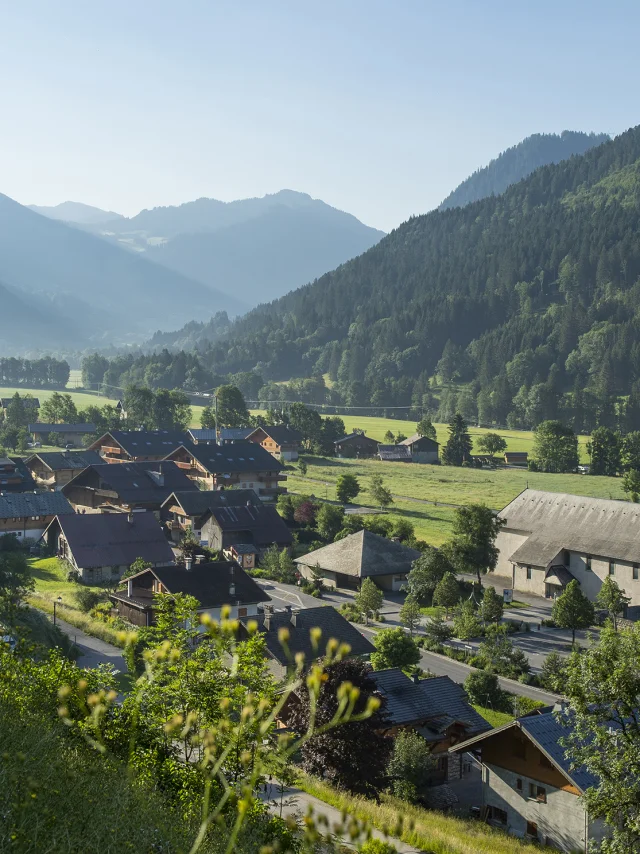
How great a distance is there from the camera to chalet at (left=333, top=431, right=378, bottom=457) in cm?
11831

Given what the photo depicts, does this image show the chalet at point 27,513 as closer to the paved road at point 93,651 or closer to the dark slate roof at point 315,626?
the paved road at point 93,651

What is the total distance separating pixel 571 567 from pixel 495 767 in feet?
94.8

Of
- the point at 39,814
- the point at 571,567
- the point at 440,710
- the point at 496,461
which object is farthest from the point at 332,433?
the point at 39,814

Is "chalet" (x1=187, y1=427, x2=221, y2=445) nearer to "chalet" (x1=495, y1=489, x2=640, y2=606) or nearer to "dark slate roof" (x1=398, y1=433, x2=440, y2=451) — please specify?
"dark slate roof" (x1=398, y1=433, x2=440, y2=451)

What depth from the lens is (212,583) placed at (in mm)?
42781

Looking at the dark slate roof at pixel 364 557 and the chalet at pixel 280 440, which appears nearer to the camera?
the dark slate roof at pixel 364 557

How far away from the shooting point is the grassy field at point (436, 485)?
76.6 meters

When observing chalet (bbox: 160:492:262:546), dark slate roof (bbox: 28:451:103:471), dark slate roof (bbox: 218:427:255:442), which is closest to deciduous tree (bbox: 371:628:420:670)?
chalet (bbox: 160:492:262:546)

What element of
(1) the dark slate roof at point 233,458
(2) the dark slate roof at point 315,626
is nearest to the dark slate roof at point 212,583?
(2) the dark slate roof at point 315,626

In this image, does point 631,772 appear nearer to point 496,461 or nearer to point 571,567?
point 571,567

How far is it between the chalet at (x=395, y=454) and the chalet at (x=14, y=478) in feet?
158

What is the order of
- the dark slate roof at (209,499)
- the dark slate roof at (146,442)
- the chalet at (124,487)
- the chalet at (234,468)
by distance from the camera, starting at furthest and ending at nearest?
the dark slate roof at (146,442)
the chalet at (234,468)
the chalet at (124,487)
the dark slate roof at (209,499)

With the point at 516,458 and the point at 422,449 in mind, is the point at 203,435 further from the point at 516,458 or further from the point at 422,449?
the point at 516,458

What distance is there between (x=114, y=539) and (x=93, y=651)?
18.2 metres
